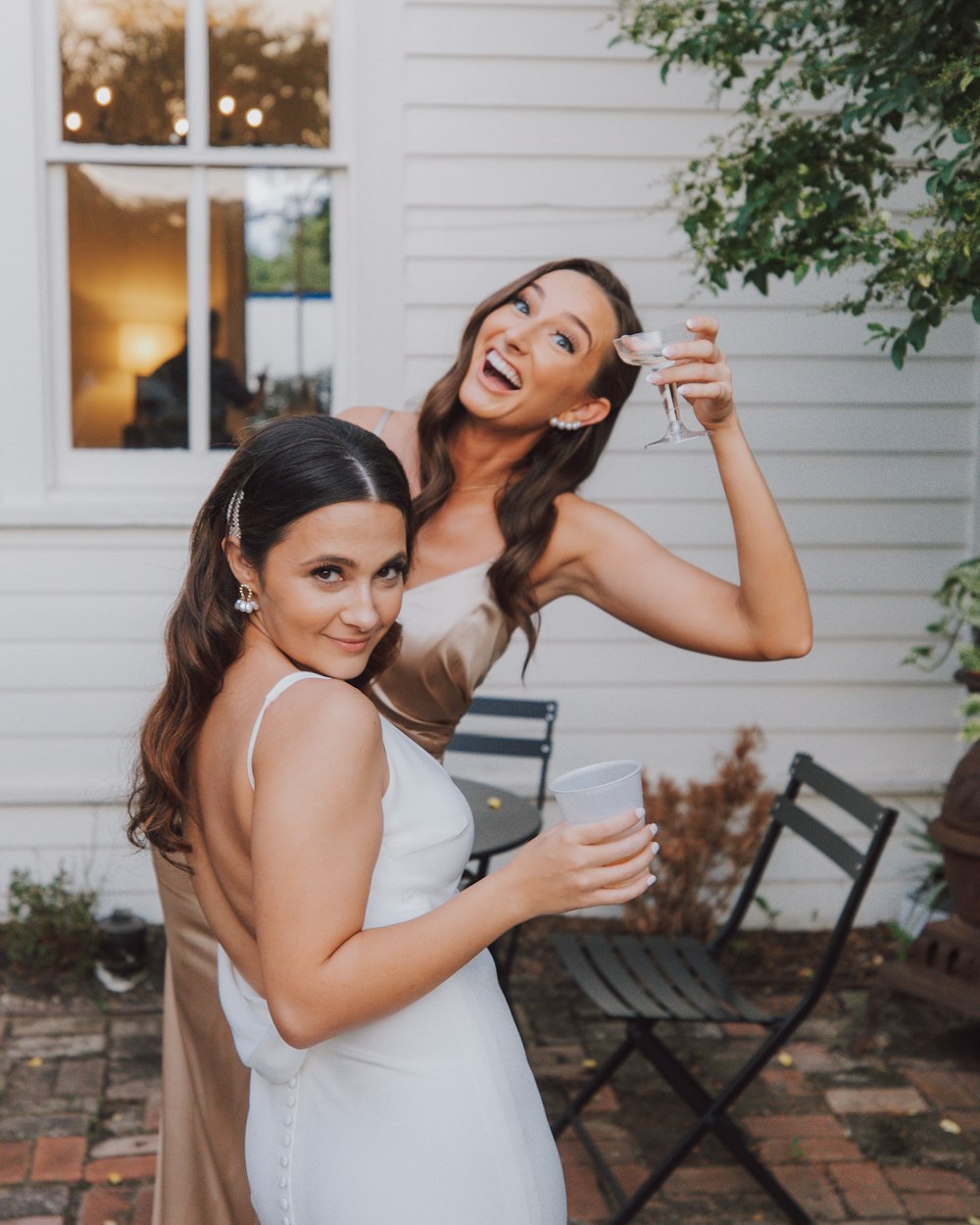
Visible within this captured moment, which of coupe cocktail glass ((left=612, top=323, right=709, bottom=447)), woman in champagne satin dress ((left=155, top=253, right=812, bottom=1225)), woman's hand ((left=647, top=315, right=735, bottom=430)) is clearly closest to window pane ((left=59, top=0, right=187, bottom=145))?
woman in champagne satin dress ((left=155, top=253, right=812, bottom=1225))

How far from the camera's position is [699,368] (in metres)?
2.05

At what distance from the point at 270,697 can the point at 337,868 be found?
8.7 inches

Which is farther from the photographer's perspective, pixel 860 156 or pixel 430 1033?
pixel 860 156

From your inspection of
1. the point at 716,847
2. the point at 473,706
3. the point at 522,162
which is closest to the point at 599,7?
the point at 522,162

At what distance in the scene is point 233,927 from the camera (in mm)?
1674

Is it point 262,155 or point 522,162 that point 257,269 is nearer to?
point 262,155

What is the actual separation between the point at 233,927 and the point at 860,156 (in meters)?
2.70

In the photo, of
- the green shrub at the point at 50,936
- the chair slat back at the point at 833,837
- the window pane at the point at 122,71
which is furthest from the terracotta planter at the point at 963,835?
the window pane at the point at 122,71

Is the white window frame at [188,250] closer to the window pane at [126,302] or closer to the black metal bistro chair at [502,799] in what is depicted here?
the window pane at [126,302]

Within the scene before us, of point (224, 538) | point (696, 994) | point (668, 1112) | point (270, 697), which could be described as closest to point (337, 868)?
point (270, 697)

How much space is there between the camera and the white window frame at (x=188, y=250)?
4435 mm

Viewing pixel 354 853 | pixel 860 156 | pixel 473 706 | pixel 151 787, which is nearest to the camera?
pixel 354 853

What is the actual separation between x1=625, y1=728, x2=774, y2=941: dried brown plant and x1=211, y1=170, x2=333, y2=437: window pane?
1870 mm

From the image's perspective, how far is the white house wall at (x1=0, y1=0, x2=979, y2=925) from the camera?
14.9 ft
